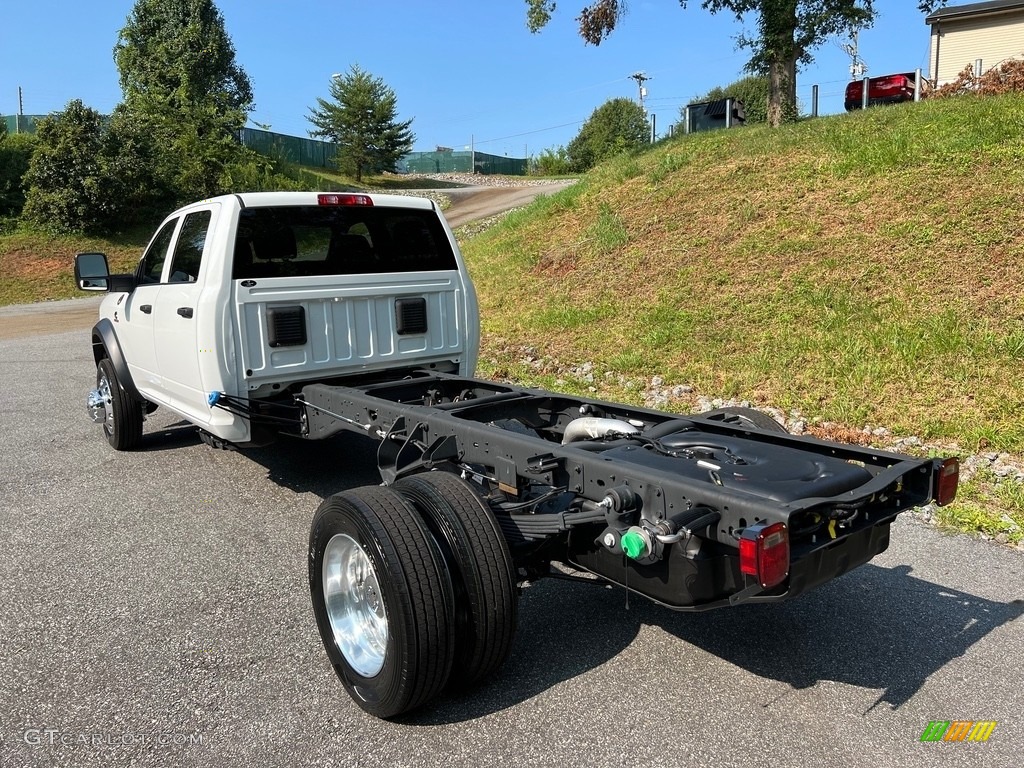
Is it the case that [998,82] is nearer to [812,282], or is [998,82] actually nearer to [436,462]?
[812,282]

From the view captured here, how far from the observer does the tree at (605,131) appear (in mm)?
59519

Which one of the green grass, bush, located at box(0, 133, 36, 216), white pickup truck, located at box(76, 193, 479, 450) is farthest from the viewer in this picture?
bush, located at box(0, 133, 36, 216)

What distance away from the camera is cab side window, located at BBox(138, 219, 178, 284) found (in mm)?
6156

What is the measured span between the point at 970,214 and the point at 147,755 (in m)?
10.3

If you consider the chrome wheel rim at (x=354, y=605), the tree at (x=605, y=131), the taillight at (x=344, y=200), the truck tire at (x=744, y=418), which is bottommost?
the chrome wheel rim at (x=354, y=605)

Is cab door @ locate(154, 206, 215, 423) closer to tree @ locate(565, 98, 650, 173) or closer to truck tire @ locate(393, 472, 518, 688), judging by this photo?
truck tire @ locate(393, 472, 518, 688)

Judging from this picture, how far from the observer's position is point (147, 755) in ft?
9.53

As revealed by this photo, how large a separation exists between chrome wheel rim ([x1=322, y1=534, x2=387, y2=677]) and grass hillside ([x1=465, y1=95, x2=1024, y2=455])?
15.8 ft

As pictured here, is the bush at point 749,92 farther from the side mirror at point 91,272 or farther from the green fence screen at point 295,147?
the side mirror at point 91,272

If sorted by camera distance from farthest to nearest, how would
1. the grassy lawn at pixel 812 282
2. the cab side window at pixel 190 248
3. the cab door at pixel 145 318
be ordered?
1. the grassy lawn at pixel 812 282
2. the cab door at pixel 145 318
3. the cab side window at pixel 190 248

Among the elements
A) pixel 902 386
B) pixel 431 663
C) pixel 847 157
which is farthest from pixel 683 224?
pixel 431 663

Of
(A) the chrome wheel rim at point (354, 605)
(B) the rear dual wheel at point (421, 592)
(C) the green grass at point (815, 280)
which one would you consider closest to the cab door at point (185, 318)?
(A) the chrome wheel rim at point (354, 605)

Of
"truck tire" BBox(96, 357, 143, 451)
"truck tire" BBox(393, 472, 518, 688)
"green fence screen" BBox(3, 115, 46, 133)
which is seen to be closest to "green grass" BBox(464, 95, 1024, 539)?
"truck tire" BBox(393, 472, 518, 688)

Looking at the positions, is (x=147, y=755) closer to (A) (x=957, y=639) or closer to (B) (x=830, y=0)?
(A) (x=957, y=639)
